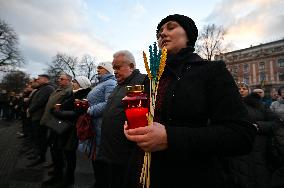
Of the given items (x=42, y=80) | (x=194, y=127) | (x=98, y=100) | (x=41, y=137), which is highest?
(x=42, y=80)

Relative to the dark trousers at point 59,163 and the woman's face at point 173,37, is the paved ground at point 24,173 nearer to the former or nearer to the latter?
the dark trousers at point 59,163

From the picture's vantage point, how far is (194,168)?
133 cm

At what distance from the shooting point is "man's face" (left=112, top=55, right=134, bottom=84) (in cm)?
331

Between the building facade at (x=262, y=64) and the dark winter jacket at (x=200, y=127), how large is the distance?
70.7 metres

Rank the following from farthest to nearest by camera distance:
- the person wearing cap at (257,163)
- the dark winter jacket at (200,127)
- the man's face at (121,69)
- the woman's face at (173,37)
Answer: the man's face at (121,69), the person wearing cap at (257,163), the woman's face at (173,37), the dark winter jacket at (200,127)

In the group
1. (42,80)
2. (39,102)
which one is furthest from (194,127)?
(42,80)

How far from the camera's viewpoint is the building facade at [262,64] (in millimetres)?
71438

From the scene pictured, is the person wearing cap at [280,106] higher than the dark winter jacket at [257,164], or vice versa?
the person wearing cap at [280,106]

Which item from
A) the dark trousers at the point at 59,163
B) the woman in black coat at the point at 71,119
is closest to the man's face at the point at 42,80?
the dark trousers at the point at 59,163

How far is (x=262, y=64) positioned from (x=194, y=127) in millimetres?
81180

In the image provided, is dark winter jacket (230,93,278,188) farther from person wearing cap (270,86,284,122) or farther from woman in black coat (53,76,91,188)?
woman in black coat (53,76,91,188)

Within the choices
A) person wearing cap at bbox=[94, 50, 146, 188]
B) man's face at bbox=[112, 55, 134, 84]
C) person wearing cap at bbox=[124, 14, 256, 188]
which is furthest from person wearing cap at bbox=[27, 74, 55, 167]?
person wearing cap at bbox=[124, 14, 256, 188]

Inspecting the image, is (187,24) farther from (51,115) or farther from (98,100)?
(51,115)

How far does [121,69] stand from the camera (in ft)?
10.9
